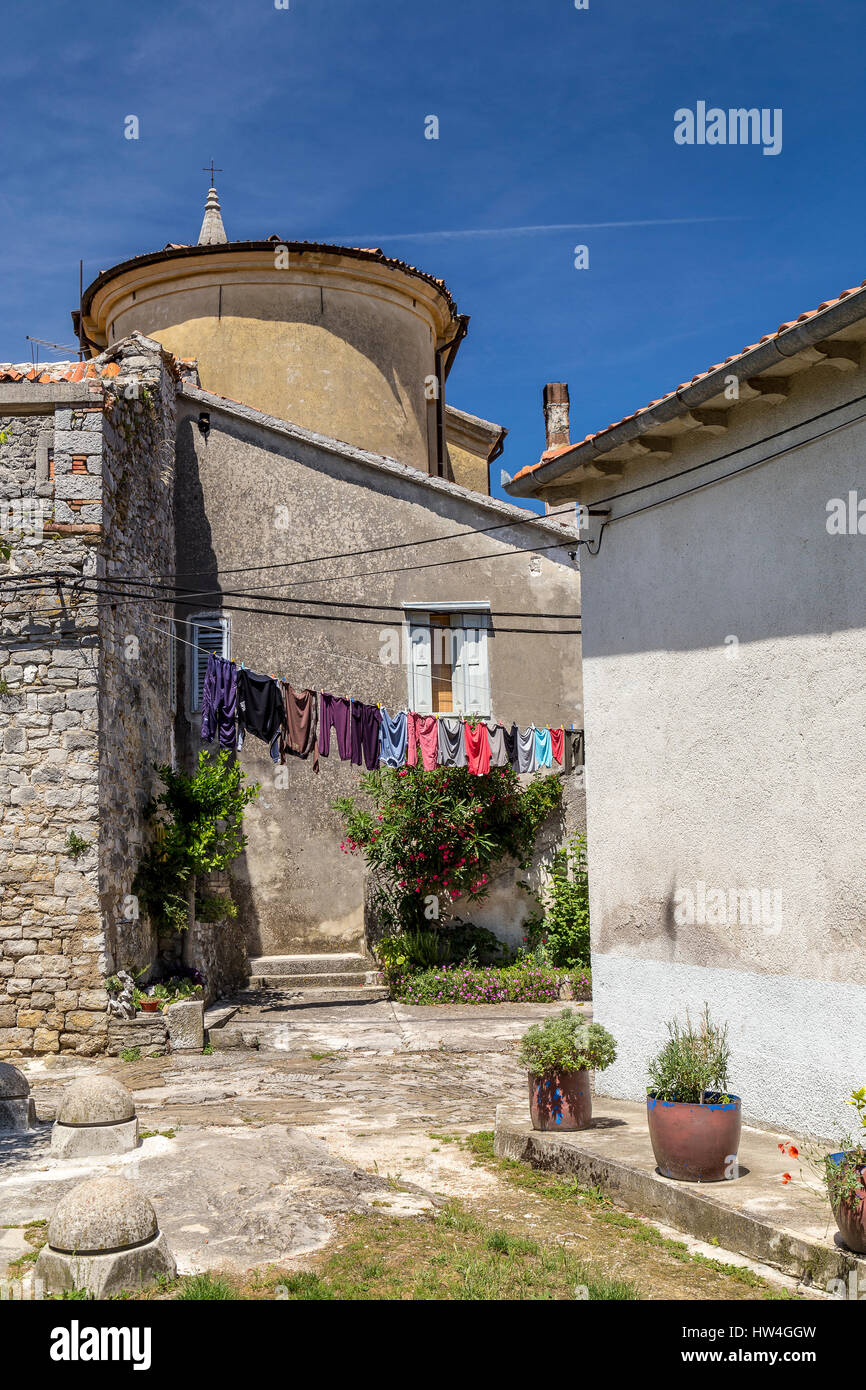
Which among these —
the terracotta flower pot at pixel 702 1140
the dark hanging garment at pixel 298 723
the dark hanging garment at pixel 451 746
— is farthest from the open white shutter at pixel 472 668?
the terracotta flower pot at pixel 702 1140

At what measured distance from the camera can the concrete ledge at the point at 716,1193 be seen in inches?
217

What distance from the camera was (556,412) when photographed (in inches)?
937

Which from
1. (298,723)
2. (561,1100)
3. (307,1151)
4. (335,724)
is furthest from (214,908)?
(561,1100)

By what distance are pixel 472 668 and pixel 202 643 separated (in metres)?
4.00

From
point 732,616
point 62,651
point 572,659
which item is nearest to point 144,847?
point 62,651

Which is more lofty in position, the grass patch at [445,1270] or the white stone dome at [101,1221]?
the white stone dome at [101,1221]

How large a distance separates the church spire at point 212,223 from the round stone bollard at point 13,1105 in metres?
16.2

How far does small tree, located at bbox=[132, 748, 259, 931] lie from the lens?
13992 millimetres

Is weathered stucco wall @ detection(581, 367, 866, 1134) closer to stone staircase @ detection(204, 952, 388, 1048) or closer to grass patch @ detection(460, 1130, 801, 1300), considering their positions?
grass patch @ detection(460, 1130, 801, 1300)

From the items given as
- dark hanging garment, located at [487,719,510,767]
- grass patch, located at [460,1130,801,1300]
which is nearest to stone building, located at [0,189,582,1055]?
dark hanging garment, located at [487,719,510,767]

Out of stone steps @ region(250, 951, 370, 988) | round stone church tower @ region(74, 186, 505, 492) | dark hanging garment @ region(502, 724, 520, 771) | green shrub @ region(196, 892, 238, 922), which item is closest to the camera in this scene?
green shrub @ region(196, 892, 238, 922)

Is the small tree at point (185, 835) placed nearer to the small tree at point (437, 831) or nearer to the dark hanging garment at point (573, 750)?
the small tree at point (437, 831)

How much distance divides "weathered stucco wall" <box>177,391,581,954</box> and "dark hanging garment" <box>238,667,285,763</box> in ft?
7.02
